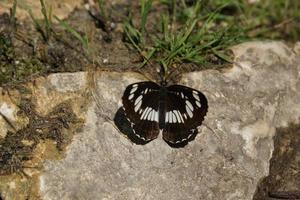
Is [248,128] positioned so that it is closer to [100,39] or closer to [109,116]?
[109,116]

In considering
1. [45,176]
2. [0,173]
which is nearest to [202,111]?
[45,176]

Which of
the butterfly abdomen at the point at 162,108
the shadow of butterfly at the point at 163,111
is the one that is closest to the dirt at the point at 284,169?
the shadow of butterfly at the point at 163,111

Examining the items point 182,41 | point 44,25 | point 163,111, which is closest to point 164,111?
point 163,111

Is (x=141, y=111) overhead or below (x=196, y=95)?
below

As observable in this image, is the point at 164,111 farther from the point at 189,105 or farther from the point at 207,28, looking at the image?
the point at 207,28

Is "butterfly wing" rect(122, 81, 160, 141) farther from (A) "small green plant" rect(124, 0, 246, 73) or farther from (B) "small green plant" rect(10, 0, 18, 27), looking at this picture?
(B) "small green plant" rect(10, 0, 18, 27)

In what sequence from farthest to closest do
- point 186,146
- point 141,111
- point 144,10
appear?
1. point 144,10
2. point 186,146
3. point 141,111

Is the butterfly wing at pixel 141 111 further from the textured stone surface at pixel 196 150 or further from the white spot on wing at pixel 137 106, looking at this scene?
the textured stone surface at pixel 196 150
